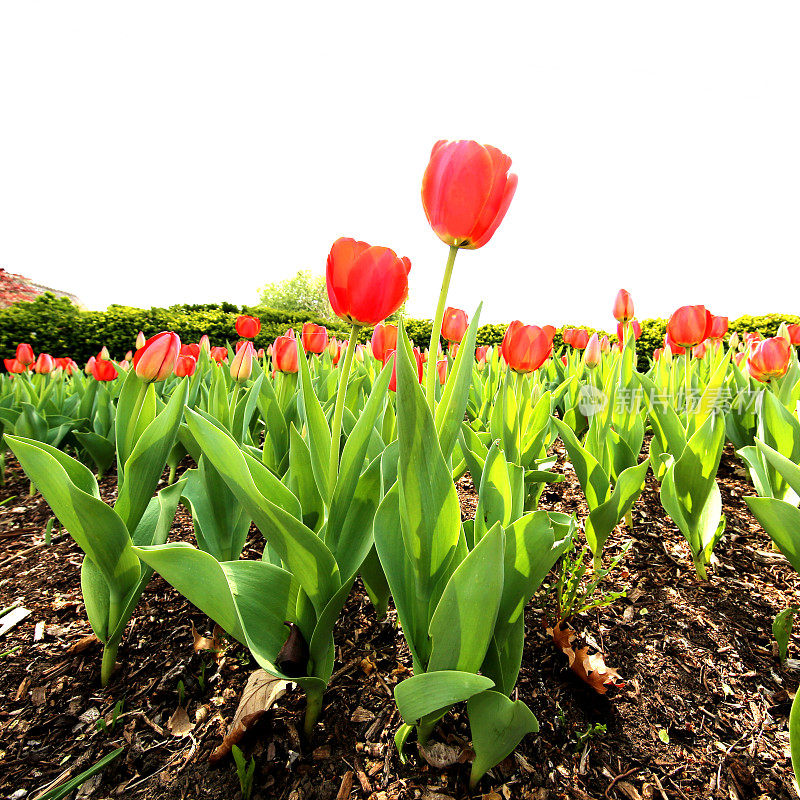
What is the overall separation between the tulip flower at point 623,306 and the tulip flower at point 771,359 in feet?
3.03

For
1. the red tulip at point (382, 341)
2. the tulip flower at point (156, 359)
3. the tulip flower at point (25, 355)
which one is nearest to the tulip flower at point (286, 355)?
the red tulip at point (382, 341)

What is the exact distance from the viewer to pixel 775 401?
1.92 m

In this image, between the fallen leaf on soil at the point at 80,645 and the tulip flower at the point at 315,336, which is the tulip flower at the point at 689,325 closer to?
the tulip flower at the point at 315,336

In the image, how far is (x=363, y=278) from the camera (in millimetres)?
1060

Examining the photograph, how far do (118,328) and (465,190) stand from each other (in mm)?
Answer: 9531

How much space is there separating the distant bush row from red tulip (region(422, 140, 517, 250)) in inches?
271

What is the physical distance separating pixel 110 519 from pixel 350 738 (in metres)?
0.75

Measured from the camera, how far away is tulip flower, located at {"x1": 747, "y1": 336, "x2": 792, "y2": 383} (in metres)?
2.30

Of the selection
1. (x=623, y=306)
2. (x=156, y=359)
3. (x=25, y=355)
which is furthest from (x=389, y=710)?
(x=25, y=355)

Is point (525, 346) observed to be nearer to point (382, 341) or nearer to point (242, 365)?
point (382, 341)

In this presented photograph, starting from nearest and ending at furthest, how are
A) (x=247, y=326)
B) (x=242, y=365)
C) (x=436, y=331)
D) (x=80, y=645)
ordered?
(x=436, y=331), (x=80, y=645), (x=242, y=365), (x=247, y=326)

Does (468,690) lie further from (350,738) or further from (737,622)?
(737,622)

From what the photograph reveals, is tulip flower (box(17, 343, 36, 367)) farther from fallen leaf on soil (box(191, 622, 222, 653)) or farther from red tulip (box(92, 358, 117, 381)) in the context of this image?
fallen leaf on soil (box(191, 622, 222, 653))

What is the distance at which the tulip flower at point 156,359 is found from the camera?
4.57 ft
